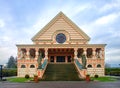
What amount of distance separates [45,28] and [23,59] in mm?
9459

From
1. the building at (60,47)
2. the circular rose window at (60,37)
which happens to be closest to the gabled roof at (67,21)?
the building at (60,47)

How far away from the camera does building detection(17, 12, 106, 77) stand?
194 feet

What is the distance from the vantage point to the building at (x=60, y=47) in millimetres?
59156

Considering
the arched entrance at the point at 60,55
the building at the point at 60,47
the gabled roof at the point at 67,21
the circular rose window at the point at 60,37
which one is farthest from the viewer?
the arched entrance at the point at 60,55

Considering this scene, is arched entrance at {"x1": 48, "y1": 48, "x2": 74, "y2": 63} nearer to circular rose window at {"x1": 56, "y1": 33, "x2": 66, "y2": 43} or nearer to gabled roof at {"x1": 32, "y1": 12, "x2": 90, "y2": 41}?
circular rose window at {"x1": 56, "y1": 33, "x2": 66, "y2": 43}

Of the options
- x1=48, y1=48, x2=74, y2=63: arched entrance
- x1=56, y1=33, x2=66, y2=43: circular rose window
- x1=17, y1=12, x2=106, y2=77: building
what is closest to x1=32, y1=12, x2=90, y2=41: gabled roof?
x1=17, y1=12, x2=106, y2=77: building

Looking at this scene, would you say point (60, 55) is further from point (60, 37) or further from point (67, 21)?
point (67, 21)

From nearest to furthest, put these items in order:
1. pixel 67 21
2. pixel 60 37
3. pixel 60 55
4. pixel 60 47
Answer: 1. pixel 60 47
2. pixel 60 37
3. pixel 67 21
4. pixel 60 55

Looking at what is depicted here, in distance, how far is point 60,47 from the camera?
59938mm

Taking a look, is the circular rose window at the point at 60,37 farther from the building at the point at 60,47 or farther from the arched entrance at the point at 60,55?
the arched entrance at the point at 60,55

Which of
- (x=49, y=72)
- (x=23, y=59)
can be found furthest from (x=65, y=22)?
(x=49, y=72)

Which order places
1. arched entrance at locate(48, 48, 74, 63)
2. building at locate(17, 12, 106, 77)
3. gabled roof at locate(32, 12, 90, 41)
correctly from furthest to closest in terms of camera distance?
arched entrance at locate(48, 48, 74, 63) < gabled roof at locate(32, 12, 90, 41) < building at locate(17, 12, 106, 77)

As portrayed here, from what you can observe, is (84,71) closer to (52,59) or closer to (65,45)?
(65,45)

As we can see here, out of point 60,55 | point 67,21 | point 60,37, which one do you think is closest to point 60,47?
point 60,37
